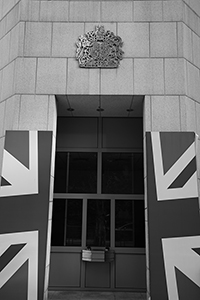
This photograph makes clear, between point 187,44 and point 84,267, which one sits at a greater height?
point 187,44

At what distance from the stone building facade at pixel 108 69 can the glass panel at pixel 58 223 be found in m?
1.95

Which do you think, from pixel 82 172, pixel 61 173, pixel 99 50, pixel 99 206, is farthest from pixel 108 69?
pixel 99 206

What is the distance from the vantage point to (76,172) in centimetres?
836

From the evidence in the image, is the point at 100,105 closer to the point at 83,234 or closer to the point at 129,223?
the point at 129,223

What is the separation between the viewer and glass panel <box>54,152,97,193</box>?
8.28 m

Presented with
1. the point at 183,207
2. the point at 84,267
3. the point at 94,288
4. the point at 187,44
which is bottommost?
the point at 94,288

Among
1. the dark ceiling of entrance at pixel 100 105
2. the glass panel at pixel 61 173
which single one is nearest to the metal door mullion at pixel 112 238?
the glass panel at pixel 61 173

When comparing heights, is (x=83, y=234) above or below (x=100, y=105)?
below

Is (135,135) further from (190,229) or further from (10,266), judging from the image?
(10,266)

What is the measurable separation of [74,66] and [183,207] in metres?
3.90

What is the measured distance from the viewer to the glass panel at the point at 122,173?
8.24 meters

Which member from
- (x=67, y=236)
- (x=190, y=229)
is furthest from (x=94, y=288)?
(x=190, y=229)

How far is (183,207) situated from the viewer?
6211 mm

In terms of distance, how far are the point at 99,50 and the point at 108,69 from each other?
0.48 metres
